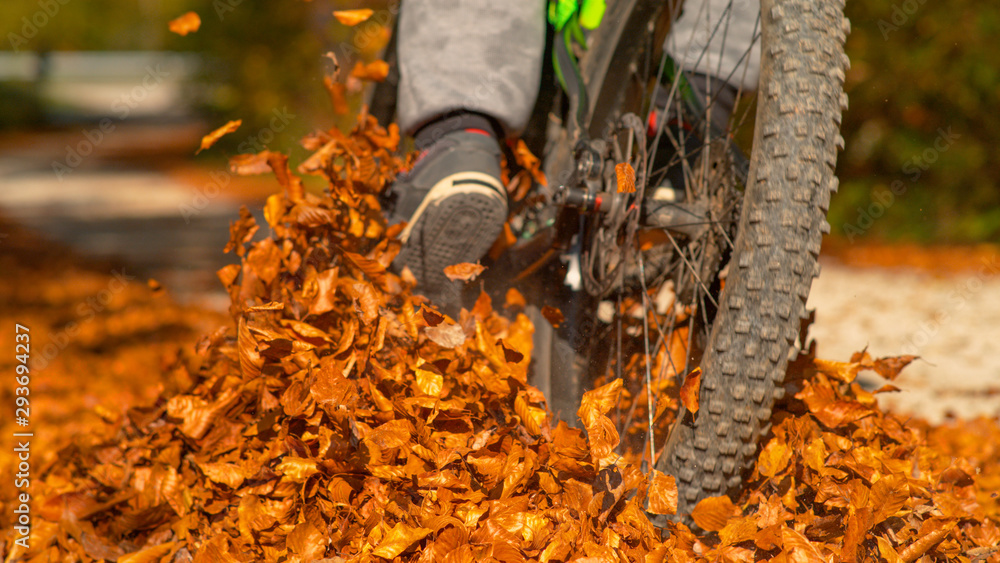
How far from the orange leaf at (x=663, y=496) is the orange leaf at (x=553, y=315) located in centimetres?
55

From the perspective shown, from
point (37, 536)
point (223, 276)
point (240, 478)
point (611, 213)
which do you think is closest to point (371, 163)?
point (223, 276)

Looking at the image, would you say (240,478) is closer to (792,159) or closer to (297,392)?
(297,392)

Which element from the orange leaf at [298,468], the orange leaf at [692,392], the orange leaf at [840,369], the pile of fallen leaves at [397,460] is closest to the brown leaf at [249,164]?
the pile of fallen leaves at [397,460]

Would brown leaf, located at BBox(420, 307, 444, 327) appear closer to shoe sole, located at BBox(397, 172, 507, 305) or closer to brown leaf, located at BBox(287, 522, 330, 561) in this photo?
shoe sole, located at BBox(397, 172, 507, 305)

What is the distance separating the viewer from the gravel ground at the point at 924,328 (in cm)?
263

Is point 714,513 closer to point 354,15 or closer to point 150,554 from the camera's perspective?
point 150,554

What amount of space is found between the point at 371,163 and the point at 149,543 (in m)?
0.89

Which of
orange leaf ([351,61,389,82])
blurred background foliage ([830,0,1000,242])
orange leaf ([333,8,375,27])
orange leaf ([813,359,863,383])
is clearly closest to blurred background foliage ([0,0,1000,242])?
blurred background foliage ([830,0,1000,242])

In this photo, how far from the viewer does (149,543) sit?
1.29 m

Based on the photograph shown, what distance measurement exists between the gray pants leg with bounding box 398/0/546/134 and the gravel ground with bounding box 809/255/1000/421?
1426mm

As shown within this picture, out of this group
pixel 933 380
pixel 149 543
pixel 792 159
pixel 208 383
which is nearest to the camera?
pixel 792 159

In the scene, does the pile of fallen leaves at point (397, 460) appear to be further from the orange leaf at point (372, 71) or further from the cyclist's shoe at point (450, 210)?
the orange leaf at point (372, 71)

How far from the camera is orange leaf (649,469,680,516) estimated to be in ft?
3.62

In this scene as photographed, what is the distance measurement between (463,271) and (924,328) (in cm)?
321
